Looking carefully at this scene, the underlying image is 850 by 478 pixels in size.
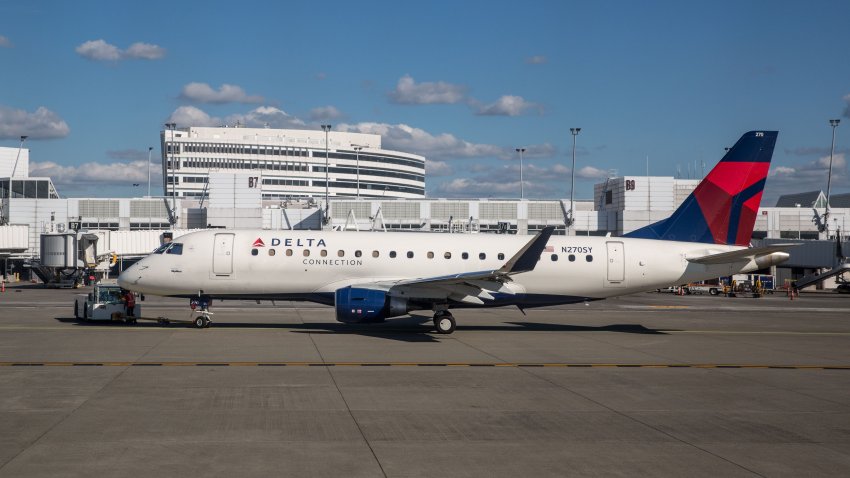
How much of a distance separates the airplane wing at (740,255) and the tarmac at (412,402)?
11.0 feet

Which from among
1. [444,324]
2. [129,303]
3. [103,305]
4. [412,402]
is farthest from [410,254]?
[412,402]

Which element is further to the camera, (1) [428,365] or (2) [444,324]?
(2) [444,324]

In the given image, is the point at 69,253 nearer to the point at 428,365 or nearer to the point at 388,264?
the point at 388,264

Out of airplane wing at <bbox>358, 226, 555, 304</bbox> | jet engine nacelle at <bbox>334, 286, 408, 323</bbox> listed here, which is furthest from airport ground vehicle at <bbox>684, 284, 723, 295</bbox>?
jet engine nacelle at <bbox>334, 286, 408, 323</bbox>

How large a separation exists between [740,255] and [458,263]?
11698 millimetres

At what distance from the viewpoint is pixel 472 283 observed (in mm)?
32031

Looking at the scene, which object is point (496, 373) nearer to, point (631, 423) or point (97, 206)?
point (631, 423)

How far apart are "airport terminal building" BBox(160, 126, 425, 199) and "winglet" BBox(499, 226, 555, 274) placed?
499 feet

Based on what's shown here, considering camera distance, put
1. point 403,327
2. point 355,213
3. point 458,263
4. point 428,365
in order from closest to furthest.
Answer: point 428,365, point 458,263, point 403,327, point 355,213

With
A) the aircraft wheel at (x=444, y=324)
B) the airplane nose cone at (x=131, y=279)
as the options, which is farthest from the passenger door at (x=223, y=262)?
the aircraft wheel at (x=444, y=324)

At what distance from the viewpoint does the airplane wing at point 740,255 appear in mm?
32938

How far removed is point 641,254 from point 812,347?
7.71 metres

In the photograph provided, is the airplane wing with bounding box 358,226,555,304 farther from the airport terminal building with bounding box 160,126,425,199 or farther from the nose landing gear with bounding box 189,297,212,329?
the airport terminal building with bounding box 160,126,425,199

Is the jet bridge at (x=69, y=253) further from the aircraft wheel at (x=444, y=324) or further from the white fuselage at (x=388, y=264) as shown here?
the aircraft wheel at (x=444, y=324)
